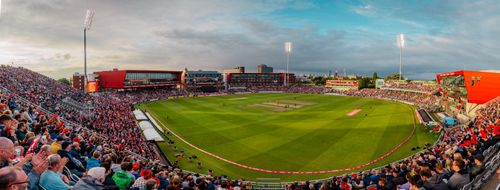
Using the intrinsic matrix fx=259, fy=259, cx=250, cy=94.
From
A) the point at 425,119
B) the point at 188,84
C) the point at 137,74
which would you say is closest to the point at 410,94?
the point at 425,119

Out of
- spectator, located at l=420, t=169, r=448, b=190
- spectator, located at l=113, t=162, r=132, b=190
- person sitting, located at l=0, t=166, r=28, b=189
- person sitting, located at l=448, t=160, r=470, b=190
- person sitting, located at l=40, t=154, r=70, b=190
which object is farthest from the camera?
Answer: person sitting, located at l=448, t=160, r=470, b=190

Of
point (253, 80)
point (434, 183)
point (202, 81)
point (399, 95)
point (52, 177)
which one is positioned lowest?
point (399, 95)

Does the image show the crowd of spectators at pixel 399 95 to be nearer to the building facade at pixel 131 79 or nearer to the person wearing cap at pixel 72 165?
the building facade at pixel 131 79

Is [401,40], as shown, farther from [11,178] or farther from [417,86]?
[11,178]

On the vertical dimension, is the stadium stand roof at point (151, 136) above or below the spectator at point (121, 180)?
below

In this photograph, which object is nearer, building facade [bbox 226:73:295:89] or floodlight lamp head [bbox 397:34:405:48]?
floodlight lamp head [bbox 397:34:405:48]


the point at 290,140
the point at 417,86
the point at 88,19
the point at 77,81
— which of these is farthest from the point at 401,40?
the point at 77,81

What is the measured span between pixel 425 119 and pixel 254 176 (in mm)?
31539

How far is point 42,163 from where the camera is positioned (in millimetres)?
4340

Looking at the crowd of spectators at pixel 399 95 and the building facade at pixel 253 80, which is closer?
the crowd of spectators at pixel 399 95

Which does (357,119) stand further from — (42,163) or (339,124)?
(42,163)

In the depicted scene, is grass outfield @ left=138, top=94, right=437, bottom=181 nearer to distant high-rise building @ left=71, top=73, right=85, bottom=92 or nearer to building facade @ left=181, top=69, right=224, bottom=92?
building facade @ left=181, top=69, right=224, bottom=92

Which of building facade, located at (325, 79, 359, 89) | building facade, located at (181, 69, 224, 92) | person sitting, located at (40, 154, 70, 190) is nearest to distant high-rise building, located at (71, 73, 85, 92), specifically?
building facade, located at (181, 69, 224, 92)

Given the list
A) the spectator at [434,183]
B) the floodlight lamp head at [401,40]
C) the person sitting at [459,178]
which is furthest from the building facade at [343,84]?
the spectator at [434,183]
